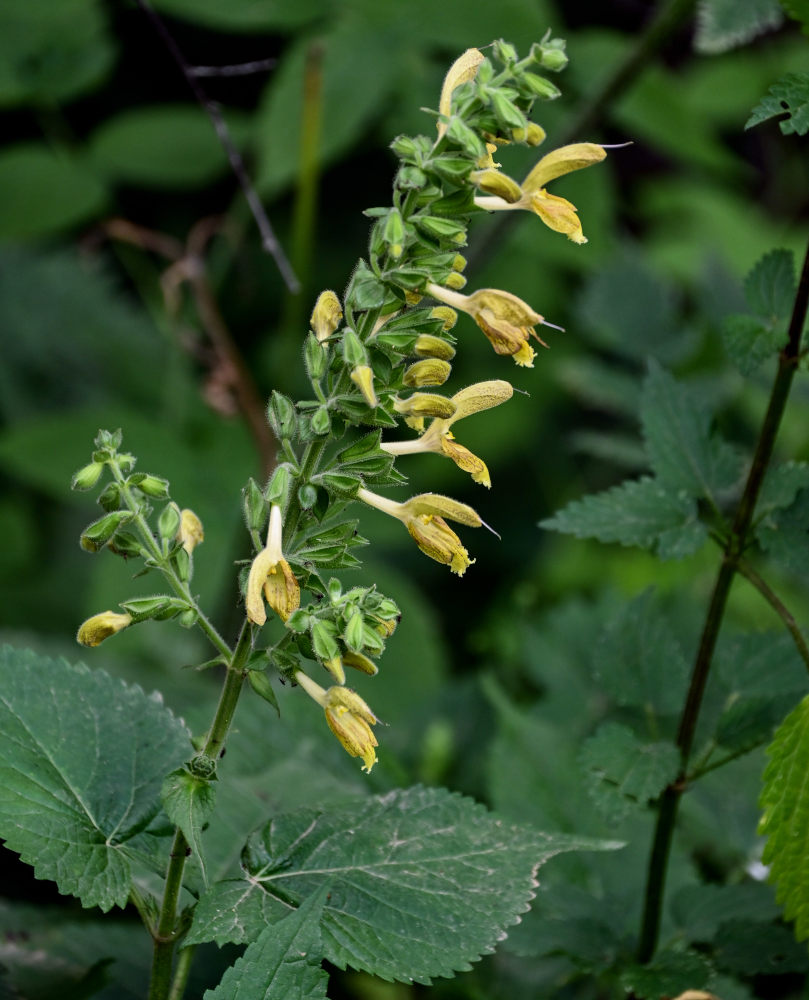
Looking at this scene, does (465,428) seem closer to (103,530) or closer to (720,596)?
(720,596)

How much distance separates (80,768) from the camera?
43.8 inches

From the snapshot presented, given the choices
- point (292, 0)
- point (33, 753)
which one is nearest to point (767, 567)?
point (292, 0)

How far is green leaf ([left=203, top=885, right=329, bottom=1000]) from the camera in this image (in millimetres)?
951

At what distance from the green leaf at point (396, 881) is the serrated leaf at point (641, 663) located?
31 centimetres

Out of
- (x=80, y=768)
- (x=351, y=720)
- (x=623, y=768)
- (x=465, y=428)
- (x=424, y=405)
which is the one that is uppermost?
(x=424, y=405)

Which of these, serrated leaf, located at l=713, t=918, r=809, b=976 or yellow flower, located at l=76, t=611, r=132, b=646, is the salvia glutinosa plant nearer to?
yellow flower, located at l=76, t=611, r=132, b=646

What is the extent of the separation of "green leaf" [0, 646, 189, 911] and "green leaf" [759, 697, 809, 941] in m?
0.63

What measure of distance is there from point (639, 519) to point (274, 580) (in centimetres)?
50

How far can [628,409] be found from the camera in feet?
7.93

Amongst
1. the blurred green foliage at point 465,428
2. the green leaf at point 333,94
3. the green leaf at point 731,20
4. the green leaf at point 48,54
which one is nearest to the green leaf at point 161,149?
the blurred green foliage at point 465,428

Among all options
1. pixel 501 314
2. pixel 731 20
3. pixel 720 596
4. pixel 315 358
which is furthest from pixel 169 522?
pixel 731 20

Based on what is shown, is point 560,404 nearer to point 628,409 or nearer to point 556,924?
point 628,409

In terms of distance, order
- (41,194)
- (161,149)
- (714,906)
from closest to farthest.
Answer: (714,906), (41,194), (161,149)

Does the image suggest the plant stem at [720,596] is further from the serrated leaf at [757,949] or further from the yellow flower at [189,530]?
the yellow flower at [189,530]
